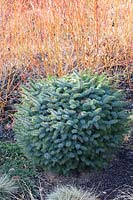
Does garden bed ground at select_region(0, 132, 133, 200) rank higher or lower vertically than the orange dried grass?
lower

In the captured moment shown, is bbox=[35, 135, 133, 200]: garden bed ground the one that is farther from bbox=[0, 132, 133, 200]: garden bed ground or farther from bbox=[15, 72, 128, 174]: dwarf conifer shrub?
bbox=[15, 72, 128, 174]: dwarf conifer shrub

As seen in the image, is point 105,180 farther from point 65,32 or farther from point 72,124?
point 65,32

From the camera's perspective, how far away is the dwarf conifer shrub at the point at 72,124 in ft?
11.1

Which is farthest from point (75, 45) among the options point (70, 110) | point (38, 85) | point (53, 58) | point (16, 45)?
point (70, 110)

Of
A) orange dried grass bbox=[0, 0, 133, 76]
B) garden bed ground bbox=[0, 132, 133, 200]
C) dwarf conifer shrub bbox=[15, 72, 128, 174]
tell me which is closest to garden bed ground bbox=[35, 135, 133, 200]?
garden bed ground bbox=[0, 132, 133, 200]

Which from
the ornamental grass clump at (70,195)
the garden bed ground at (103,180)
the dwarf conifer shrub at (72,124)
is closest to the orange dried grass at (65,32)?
the dwarf conifer shrub at (72,124)

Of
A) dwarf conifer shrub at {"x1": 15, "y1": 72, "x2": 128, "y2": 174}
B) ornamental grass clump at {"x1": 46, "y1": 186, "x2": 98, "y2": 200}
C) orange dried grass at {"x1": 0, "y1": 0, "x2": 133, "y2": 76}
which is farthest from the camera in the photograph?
orange dried grass at {"x1": 0, "y1": 0, "x2": 133, "y2": 76}

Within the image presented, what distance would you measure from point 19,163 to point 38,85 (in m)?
0.76

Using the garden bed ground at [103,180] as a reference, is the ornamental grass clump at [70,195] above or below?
above

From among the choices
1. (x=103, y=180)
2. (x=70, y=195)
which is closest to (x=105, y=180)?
(x=103, y=180)

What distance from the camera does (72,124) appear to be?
132 inches

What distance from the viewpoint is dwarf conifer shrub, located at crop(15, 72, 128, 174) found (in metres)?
3.37

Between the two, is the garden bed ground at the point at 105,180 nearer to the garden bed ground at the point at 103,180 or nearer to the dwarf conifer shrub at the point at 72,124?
the garden bed ground at the point at 103,180

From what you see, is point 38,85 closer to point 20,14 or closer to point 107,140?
point 107,140
